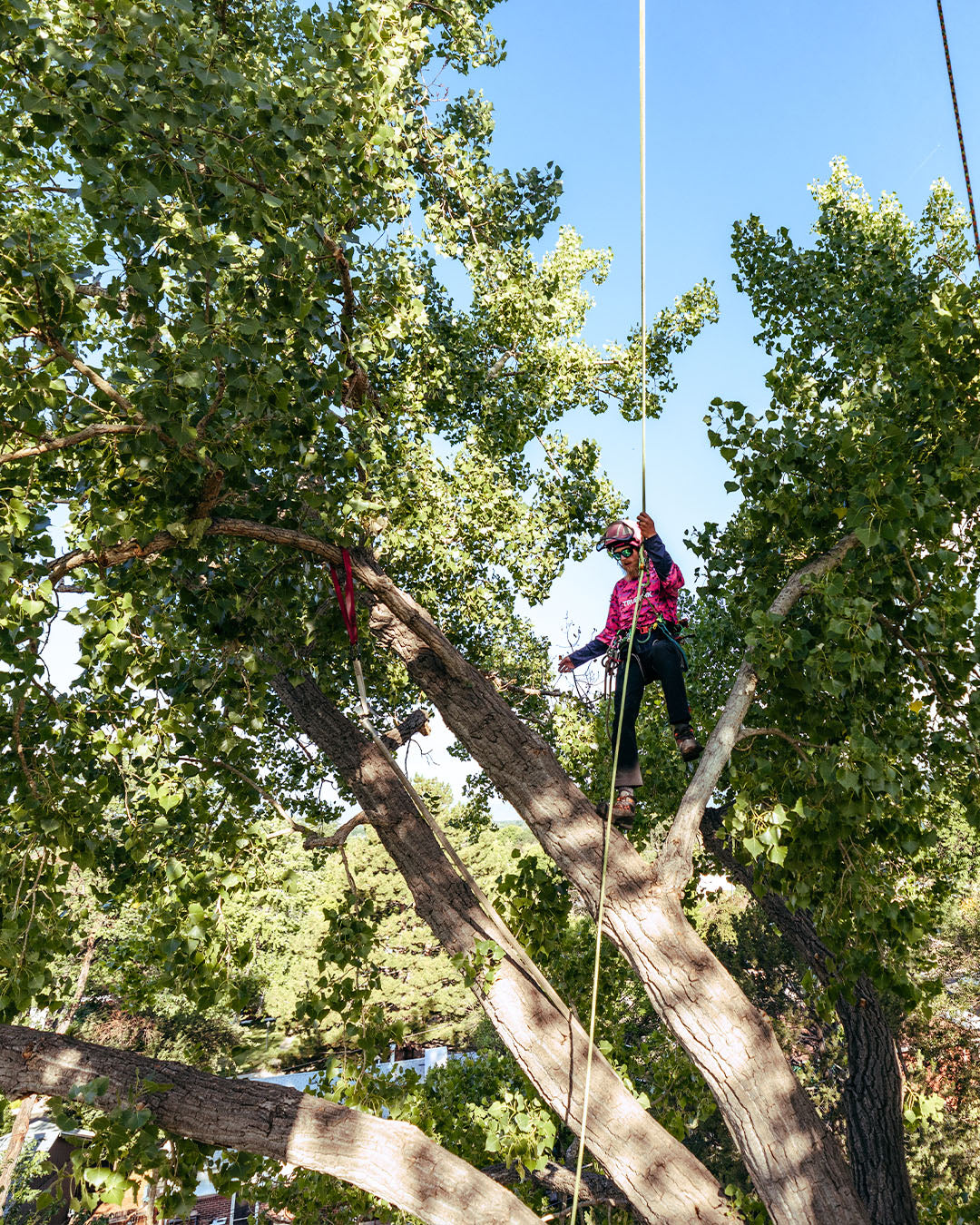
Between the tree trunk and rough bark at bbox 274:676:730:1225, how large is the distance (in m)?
0.34

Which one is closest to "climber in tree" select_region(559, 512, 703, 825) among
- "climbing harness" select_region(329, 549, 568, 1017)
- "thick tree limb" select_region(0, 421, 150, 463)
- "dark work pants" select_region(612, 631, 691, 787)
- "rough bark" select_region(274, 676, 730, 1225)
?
"dark work pants" select_region(612, 631, 691, 787)

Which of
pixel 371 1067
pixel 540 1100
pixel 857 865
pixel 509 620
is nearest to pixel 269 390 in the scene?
pixel 857 865

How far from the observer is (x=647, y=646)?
15.4 ft

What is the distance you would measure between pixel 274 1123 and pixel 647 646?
9.74 ft

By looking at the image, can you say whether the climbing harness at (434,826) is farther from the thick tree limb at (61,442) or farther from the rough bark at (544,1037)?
the thick tree limb at (61,442)

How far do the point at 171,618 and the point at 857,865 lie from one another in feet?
11.2

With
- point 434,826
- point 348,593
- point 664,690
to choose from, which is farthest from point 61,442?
point 664,690

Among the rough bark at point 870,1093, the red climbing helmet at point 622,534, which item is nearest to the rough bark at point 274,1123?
the red climbing helmet at point 622,534

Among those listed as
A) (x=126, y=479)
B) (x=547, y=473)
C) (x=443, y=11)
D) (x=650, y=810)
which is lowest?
(x=126, y=479)

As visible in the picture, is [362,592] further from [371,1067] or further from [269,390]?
[371,1067]

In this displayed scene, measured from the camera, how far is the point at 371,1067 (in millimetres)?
4961

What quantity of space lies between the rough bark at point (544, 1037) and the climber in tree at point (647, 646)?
1.02 metres

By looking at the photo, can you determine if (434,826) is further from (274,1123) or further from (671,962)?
(274,1123)

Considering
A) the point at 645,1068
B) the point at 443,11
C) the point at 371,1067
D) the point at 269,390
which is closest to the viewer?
the point at 269,390
